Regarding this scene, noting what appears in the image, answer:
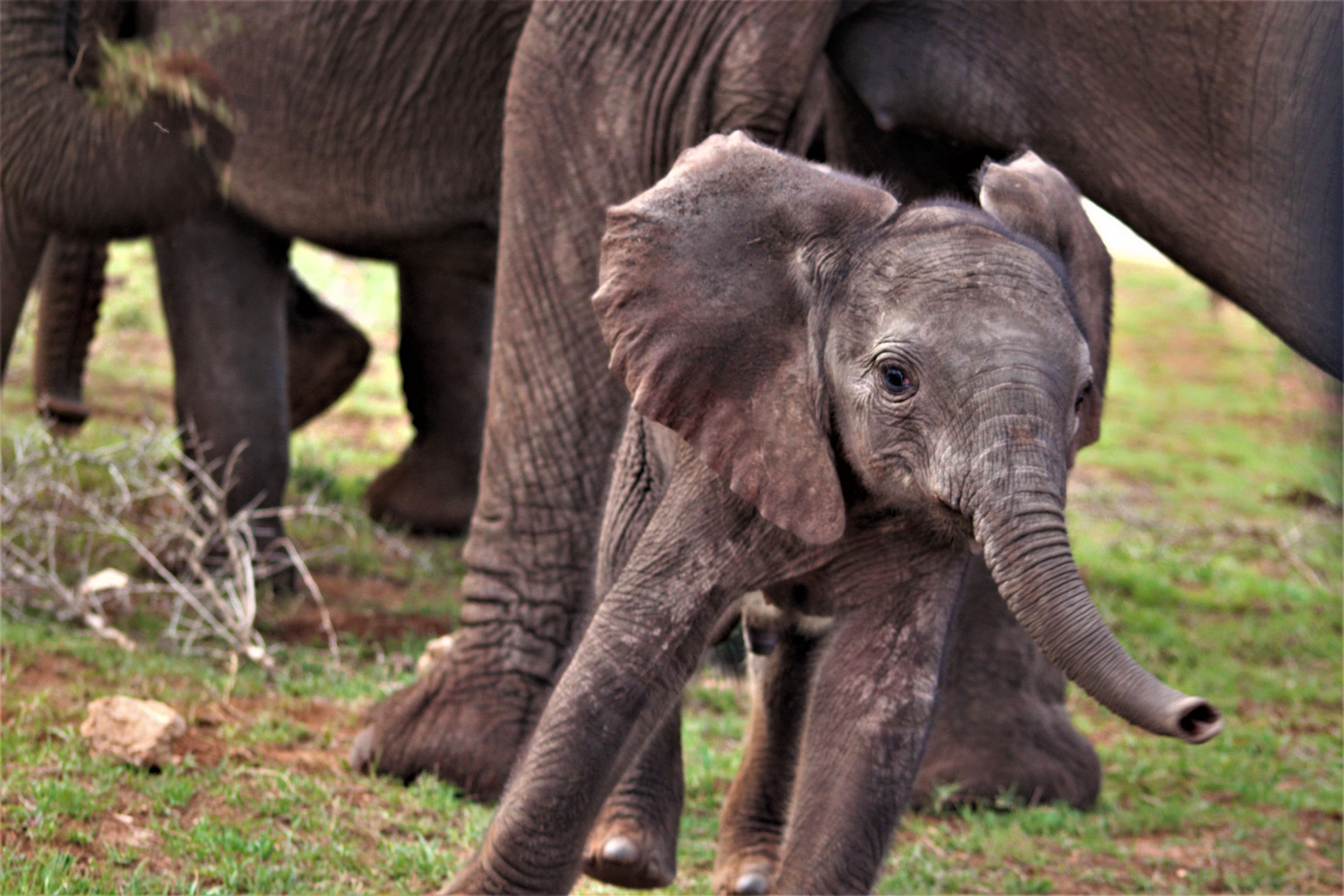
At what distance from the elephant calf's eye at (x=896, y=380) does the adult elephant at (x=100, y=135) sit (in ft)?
7.44

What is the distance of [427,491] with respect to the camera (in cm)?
649

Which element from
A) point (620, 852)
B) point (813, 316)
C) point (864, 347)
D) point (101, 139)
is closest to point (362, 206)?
point (101, 139)

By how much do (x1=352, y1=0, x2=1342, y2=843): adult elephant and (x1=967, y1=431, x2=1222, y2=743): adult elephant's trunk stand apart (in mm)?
1331

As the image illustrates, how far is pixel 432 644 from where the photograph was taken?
4398 mm

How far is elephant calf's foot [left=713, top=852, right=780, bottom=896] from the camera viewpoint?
3334 mm

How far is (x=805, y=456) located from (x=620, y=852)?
2.94ft

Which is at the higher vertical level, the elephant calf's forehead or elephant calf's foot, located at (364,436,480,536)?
the elephant calf's forehead

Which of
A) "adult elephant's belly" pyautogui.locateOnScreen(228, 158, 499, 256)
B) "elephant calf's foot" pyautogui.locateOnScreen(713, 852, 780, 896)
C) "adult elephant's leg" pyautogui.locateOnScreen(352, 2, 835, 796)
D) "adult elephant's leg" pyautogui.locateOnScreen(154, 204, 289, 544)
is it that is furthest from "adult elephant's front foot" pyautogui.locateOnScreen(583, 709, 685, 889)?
"adult elephant's leg" pyautogui.locateOnScreen(154, 204, 289, 544)

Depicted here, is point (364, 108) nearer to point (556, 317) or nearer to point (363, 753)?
point (556, 317)

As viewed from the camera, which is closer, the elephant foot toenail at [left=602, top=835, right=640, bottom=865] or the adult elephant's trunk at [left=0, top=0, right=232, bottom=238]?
the elephant foot toenail at [left=602, top=835, right=640, bottom=865]

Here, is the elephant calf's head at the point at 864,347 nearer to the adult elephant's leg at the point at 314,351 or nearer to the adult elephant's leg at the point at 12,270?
the adult elephant's leg at the point at 12,270

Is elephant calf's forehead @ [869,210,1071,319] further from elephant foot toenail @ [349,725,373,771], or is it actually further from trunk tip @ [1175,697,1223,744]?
elephant foot toenail @ [349,725,373,771]

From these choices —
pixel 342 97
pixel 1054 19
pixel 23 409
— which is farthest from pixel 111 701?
pixel 23 409

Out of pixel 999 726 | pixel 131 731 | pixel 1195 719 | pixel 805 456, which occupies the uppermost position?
pixel 805 456
